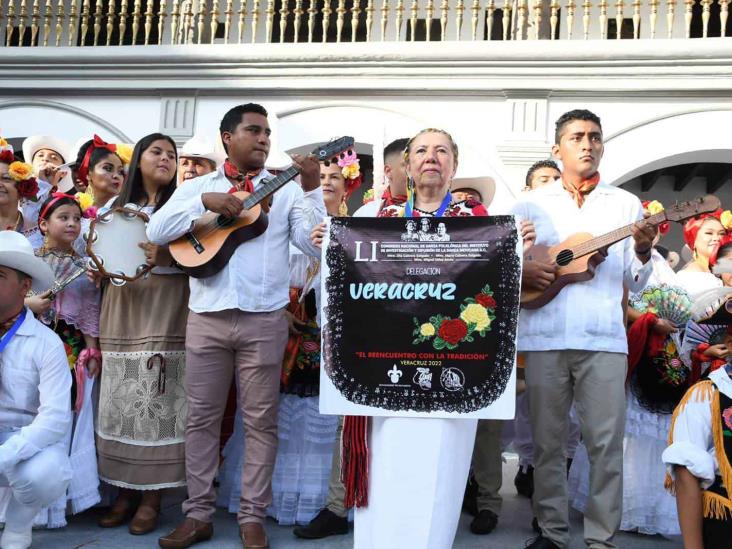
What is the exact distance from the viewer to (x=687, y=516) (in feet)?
9.11

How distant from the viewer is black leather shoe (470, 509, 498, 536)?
3.75 m

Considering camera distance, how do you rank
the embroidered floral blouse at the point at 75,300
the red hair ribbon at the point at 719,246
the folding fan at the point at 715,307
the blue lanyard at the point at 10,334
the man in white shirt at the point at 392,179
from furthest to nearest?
the red hair ribbon at the point at 719,246 < the embroidered floral blouse at the point at 75,300 < the man in white shirt at the point at 392,179 < the blue lanyard at the point at 10,334 < the folding fan at the point at 715,307

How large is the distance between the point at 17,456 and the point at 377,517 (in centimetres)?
143

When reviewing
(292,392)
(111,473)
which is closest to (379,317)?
(292,392)

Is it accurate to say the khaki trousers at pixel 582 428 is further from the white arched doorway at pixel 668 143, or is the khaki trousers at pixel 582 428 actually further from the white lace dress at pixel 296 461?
the white arched doorway at pixel 668 143

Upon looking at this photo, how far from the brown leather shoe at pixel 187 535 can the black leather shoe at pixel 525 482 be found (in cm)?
198

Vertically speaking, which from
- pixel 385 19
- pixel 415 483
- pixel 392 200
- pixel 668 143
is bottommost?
pixel 415 483

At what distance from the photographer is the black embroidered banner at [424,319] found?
2.80m

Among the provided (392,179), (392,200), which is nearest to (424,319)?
(392,200)

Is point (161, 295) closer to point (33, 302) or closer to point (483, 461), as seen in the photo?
point (33, 302)

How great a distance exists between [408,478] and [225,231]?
4.51 feet

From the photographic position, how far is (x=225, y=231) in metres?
3.42

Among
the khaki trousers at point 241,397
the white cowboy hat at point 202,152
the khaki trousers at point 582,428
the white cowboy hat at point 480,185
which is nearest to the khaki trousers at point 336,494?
the khaki trousers at point 241,397

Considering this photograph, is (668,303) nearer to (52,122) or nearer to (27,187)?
(27,187)
